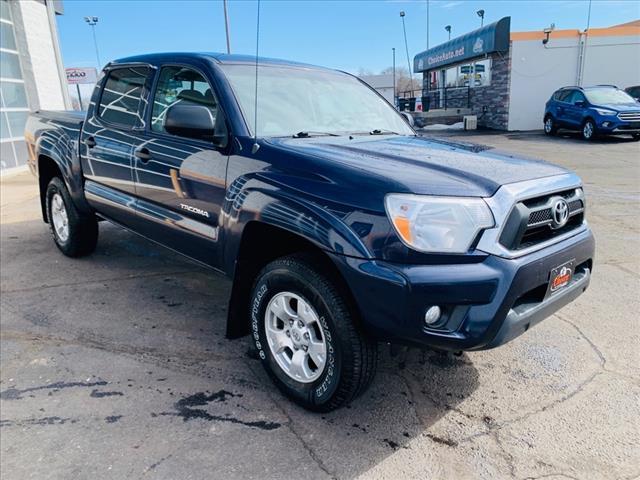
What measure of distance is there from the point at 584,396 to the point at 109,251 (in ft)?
15.8

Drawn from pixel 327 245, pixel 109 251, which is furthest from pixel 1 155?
pixel 327 245

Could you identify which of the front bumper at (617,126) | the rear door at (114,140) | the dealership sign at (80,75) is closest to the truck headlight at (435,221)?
the rear door at (114,140)

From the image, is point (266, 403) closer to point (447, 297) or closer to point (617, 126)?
point (447, 297)

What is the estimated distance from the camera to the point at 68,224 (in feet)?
16.4

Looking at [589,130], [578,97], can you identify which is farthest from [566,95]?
[589,130]

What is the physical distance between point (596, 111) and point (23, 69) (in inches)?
645

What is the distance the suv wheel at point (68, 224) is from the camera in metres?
4.91

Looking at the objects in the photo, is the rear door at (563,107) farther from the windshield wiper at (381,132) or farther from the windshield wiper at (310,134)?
the windshield wiper at (310,134)

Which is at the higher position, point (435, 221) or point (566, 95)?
point (566, 95)

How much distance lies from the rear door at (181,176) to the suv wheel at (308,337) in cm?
63

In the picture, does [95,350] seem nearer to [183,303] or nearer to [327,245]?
[183,303]

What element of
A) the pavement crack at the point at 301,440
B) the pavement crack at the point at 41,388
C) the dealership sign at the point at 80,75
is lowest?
the pavement crack at the point at 301,440

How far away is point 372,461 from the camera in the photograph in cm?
229

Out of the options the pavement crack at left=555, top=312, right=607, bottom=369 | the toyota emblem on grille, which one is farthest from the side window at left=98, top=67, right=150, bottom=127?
the pavement crack at left=555, top=312, right=607, bottom=369
